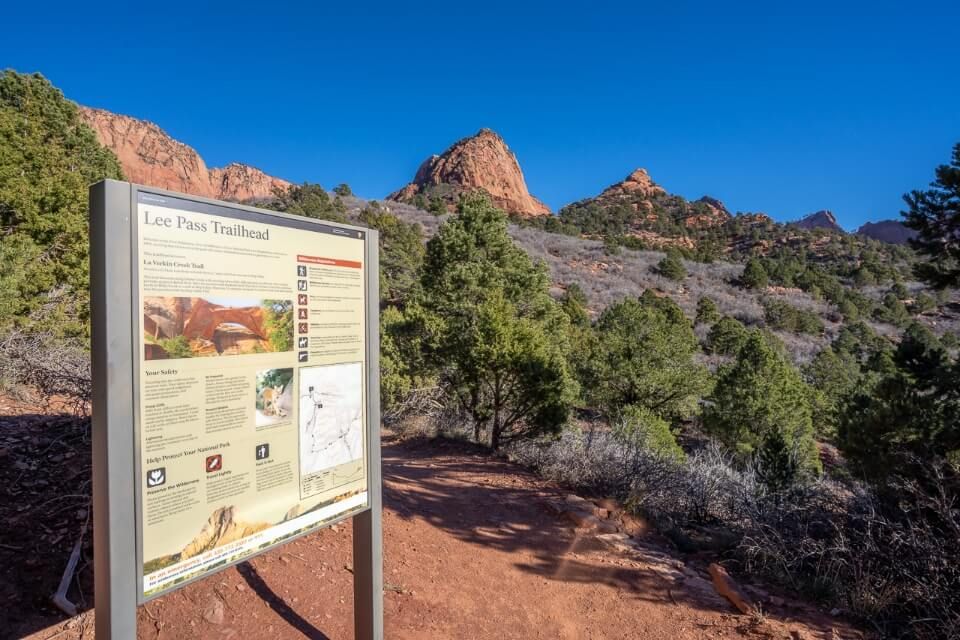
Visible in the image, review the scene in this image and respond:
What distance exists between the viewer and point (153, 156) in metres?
63.8

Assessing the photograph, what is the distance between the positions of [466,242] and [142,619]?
10.4 metres

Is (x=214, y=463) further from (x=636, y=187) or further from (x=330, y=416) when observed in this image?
(x=636, y=187)

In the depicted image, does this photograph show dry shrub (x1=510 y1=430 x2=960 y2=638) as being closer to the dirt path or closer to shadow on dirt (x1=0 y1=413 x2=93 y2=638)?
the dirt path

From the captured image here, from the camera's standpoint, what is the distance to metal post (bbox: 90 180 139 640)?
1.64 m

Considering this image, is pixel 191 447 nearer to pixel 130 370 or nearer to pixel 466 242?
pixel 130 370

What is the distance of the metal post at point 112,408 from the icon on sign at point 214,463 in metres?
0.25

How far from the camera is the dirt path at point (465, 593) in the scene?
2756mm

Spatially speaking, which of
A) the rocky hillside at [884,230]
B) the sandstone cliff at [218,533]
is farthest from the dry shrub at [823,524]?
the rocky hillside at [884,230]

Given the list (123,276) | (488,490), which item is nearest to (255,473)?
(123,276)

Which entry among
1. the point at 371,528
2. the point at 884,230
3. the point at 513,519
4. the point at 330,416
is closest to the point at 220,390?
the point at 330,416

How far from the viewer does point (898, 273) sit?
3459 cm

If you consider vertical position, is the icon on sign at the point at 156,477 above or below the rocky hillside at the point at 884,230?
below

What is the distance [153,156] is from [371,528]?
77061mm

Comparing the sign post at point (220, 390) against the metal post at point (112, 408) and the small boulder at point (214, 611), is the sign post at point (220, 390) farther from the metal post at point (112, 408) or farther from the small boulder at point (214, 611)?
the small boulder at point (214, 611)
